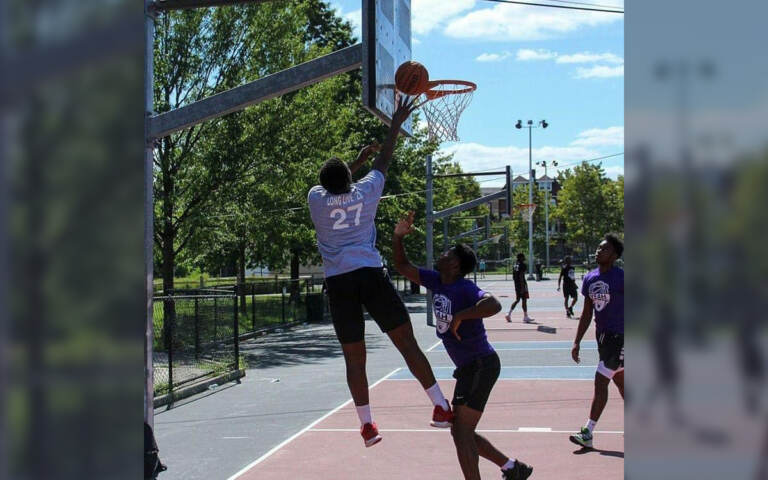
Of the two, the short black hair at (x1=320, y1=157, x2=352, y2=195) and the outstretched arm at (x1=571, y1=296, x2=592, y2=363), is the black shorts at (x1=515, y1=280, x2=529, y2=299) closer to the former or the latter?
the outstretched arm at (x1=571, y1=296, x2=592, y2=363)

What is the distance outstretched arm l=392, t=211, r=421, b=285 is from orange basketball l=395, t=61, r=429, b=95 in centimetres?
109

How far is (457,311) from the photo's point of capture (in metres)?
6.25

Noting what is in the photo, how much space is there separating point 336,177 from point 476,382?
2.14 meters

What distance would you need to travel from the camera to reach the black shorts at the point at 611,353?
26.9 ft

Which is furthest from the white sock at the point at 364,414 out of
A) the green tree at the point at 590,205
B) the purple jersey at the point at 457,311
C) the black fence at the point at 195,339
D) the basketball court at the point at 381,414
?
the green tree at the point at 590,205

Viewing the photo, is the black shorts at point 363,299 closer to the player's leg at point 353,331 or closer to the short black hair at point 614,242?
the player's leg at point 353,331

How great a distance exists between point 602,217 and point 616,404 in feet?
240

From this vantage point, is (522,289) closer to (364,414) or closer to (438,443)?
(438,443)

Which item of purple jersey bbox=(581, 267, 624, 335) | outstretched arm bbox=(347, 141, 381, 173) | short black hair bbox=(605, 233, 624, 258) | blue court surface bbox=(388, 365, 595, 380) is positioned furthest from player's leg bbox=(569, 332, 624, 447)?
blue court surface bbox=(388, 365, 595, 380)

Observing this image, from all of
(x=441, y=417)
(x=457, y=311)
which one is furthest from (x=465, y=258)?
(x=441, y=417)
